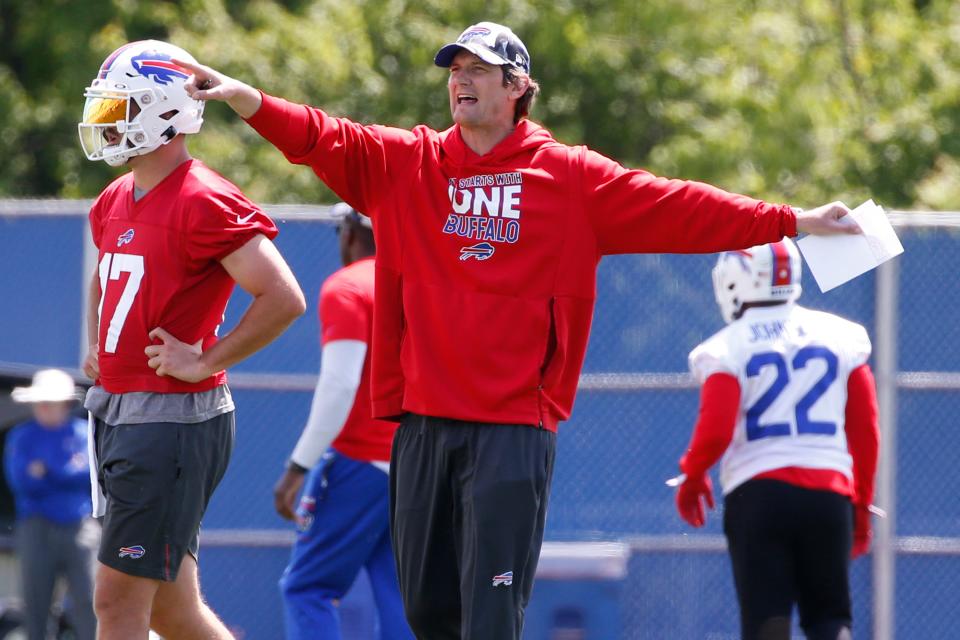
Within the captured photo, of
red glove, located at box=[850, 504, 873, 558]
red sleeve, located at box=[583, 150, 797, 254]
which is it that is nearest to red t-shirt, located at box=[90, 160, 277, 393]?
red sleeve, located at box=[583, 150, 797, 254]

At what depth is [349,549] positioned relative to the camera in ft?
19.0

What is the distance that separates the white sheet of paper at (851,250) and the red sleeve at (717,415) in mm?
1631

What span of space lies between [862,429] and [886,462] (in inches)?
85.0

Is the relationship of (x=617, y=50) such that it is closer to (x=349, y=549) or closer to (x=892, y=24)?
(x=892, y=24)

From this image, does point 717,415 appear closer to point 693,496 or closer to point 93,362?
point 693,496

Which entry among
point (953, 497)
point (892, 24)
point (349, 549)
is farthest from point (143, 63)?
point (892, 24)

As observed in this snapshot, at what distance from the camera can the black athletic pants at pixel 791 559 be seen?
5.52m

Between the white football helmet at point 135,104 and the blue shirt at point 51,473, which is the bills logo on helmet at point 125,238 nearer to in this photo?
the white football helmet at point 135,104

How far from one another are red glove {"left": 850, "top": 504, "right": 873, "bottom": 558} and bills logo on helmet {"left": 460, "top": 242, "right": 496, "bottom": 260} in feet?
8.20

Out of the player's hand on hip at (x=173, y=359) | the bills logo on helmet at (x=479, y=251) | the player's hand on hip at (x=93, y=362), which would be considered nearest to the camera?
the bills logo on helmet at (x=479, y=251)

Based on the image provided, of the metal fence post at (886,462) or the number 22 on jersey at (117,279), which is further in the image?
the metal fence post at (886,462)

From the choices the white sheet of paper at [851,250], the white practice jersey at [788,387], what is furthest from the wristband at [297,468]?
the white sheet of paper at [851,250]

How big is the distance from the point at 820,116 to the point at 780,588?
29.0 feet

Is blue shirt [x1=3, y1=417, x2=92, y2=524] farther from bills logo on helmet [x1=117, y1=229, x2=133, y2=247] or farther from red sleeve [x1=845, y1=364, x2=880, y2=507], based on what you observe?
red sleeve [x1=845, y1=364, x2=880, y2=507]
